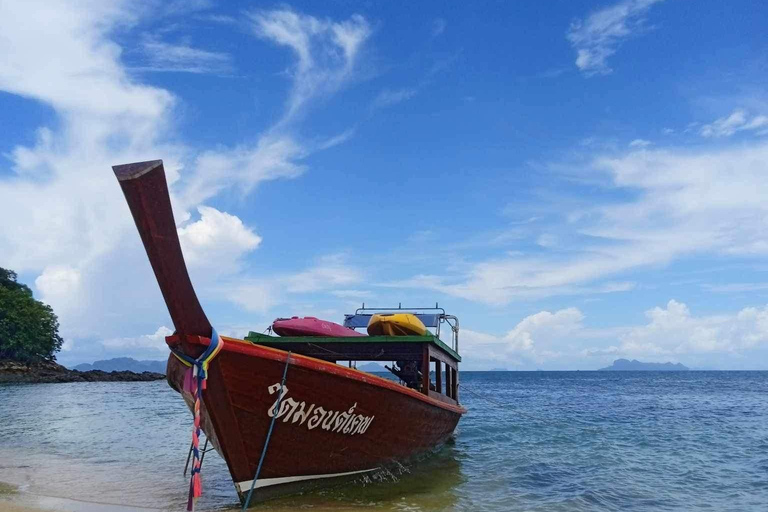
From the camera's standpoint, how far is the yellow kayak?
10773 millimetres

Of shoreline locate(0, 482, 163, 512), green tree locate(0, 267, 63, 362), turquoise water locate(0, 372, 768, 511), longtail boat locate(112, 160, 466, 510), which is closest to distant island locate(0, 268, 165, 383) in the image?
green tree locate(0, 267, 63, 362)

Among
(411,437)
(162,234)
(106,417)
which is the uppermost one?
(162,234)

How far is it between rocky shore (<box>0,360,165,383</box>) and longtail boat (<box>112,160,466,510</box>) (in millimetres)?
54261

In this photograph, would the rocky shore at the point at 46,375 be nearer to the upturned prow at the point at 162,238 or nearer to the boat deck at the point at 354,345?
the boat deck at the point at 354,345

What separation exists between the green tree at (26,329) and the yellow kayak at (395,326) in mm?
60892

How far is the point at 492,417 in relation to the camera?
25.8 meters

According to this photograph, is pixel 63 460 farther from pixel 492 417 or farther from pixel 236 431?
pixel 492 417

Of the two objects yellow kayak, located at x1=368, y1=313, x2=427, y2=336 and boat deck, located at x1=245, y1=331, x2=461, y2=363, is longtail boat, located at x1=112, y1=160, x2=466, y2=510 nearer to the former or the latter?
boat deck, located at x1=245, y1=331, x2=461, y2=363

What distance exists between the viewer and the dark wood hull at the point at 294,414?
6.90 metres

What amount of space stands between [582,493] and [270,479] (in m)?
5.93

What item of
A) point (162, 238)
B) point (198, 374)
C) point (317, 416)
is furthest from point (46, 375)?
point (162, 238)

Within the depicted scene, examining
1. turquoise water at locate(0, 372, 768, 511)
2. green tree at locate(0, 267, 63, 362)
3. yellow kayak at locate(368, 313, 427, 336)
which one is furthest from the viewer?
green tree at locate(0, 267, 63, 362)

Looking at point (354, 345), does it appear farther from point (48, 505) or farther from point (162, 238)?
point (162, 238)

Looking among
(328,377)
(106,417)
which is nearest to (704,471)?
(328,377)
